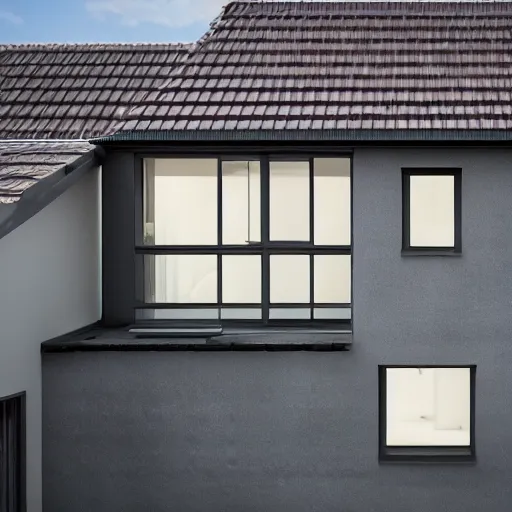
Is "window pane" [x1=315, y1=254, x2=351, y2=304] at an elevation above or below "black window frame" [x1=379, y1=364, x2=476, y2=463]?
above

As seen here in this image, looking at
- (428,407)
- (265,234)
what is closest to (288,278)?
(265,234)

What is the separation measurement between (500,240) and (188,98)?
14.0ft

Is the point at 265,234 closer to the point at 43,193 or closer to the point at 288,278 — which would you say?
the point at 288,278

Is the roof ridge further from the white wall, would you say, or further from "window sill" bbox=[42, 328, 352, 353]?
"window sill" bbox=[42, 328, 352, 353]

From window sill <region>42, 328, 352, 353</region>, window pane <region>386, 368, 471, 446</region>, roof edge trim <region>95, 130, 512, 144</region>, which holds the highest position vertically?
roof edge trim <region>95, 130, 512, 144</region>

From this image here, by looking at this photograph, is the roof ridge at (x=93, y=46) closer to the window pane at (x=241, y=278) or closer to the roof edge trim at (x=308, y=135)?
the roof edge trim at (x=308, y=135)

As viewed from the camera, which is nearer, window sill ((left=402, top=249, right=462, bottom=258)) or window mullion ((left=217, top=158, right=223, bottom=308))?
window sill ((left=402, top=249, right=462, bottom=258))

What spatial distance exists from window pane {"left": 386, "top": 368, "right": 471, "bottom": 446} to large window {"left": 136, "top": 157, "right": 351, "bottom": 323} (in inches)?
58.7

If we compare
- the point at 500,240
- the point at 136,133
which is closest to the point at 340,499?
the point at 500,240

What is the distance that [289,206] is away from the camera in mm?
9906

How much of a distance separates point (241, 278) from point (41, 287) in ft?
9.00

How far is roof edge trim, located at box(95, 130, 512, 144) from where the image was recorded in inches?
340

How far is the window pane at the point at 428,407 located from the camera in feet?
29.3

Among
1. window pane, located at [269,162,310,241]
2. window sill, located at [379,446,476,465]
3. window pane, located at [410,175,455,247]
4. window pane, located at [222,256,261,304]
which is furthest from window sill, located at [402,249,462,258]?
window sill, located at [379,446,476,465]
